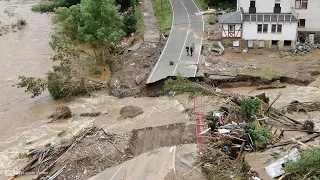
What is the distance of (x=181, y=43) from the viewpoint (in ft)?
175

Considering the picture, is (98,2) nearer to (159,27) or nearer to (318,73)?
(159,27)

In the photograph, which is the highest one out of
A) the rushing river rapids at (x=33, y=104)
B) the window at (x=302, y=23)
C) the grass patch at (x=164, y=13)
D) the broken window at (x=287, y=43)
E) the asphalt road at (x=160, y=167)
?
the grass patch at (x=164, y=13)

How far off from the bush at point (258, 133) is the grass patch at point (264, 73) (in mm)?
13266

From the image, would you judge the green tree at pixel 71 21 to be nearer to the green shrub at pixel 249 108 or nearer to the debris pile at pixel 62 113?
the debris pile at pixel 62 113

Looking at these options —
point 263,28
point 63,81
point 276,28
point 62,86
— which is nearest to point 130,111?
point 62,86

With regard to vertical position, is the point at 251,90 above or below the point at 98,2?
below

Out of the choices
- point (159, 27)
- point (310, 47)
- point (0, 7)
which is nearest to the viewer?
point (310, 47)

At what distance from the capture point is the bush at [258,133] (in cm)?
3223

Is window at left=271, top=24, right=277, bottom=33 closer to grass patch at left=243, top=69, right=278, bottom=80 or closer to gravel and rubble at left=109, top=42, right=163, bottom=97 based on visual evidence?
grass patch at left=243, top=69, right=278, bottom=80

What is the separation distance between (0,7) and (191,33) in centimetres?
4449

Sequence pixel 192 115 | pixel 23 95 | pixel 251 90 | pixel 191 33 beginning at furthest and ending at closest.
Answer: pixel 191 33 < pixel 23 95 < pixel 251 90 < pixel 192 115

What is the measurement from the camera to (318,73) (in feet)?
152

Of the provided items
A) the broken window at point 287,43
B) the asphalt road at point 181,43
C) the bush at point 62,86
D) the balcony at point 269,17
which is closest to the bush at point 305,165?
the asphalt road at point 181,43

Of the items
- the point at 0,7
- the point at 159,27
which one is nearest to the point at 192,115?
the point at 159,27
